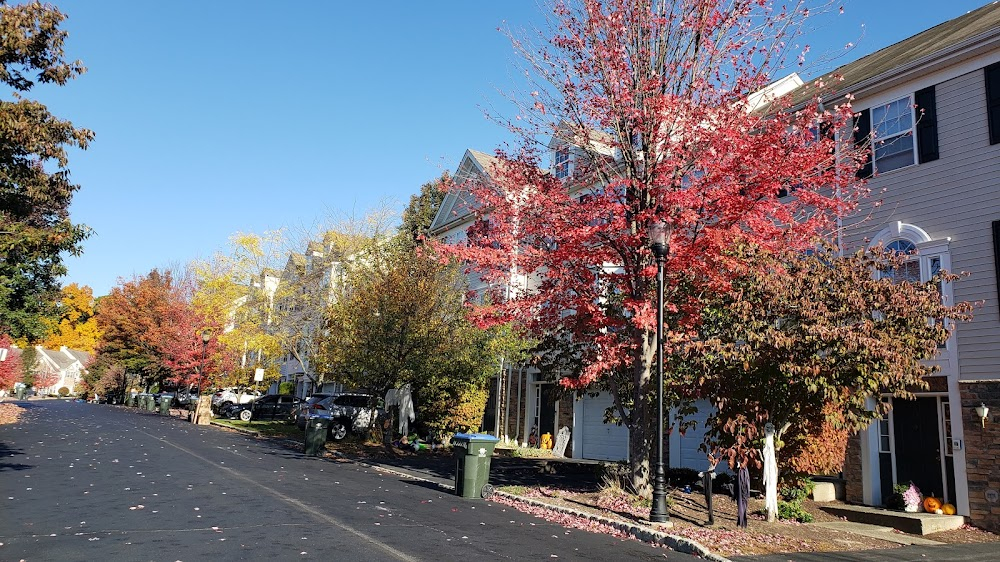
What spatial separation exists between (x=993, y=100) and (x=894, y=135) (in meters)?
1.96

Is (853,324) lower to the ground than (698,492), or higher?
higher

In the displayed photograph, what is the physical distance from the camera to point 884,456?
1456cm

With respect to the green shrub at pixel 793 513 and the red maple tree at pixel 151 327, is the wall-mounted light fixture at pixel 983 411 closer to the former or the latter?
the green shrub at pixel 793 513

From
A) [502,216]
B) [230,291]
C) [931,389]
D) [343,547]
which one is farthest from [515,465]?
[230,291]

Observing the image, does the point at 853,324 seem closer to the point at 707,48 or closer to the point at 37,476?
the point at 707,48

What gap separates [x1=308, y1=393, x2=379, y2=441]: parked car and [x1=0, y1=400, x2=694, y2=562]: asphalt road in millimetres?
9108

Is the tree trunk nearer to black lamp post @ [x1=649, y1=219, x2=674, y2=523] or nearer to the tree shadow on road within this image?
black lamp post @ [x1=649, y1=219, x2=674, y2=523]

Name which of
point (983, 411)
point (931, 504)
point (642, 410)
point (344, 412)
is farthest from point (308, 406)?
point (983, 411)

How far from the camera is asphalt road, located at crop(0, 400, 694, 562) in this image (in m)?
7.70

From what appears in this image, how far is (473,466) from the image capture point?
44.1 ft

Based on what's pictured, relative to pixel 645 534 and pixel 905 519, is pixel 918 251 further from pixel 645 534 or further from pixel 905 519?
pixel 645 534

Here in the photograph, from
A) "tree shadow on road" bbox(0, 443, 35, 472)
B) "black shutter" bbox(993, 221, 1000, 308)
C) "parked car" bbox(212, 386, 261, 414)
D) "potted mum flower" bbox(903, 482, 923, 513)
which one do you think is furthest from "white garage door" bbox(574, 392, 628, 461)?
"parked car" bbox(212, 386, 261, 414)

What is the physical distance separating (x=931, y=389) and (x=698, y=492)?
17.1 ft

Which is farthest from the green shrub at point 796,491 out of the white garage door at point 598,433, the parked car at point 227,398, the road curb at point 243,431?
the parked car at point 227,398
